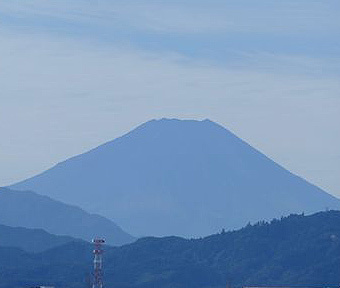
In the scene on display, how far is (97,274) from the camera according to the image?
141625mm

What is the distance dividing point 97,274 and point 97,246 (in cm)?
817

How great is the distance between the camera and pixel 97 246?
134375 millimetres
